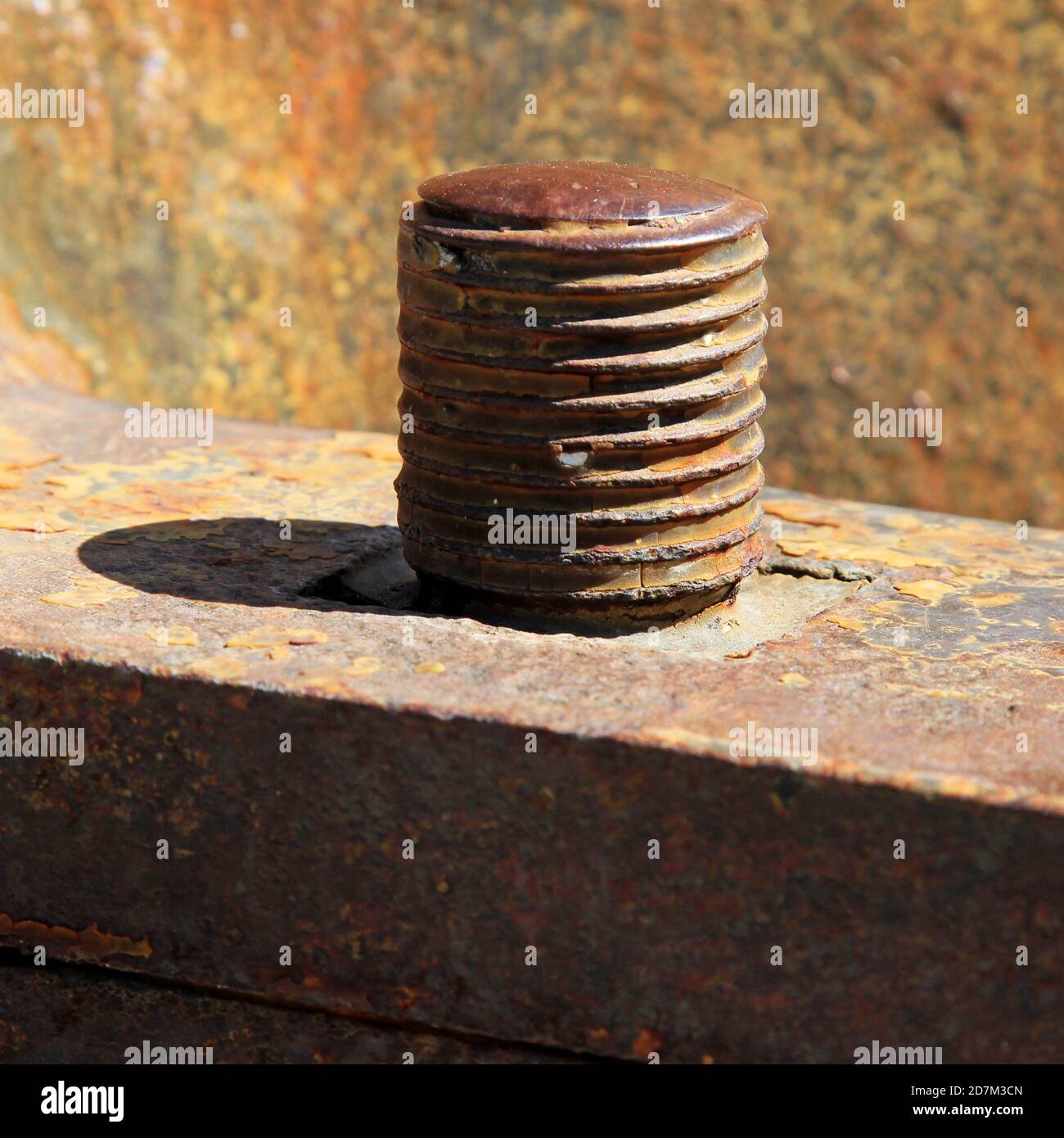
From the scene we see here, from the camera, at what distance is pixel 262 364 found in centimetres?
580

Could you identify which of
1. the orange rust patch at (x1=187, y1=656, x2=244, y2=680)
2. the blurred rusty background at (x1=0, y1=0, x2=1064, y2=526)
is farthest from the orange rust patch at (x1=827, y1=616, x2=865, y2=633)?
the blurred rusty background at (x1=0, y1=0, x2=1064, y2=526)

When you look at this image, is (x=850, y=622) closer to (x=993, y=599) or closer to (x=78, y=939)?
(x=993, y=599)

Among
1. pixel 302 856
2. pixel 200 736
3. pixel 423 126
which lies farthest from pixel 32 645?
pixel 423 126

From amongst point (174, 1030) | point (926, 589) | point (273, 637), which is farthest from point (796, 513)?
point (174, 1030)

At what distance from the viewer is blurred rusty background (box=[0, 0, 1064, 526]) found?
18.8ft

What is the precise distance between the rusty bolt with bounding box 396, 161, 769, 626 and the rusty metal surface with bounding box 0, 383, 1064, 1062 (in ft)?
0.50

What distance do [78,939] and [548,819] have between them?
901mm

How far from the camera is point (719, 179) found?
593 cm

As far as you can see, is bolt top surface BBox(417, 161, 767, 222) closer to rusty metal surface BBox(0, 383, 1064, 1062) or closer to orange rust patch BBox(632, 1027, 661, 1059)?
rusty metal surface BBox(0, 383, 1064, 1062)

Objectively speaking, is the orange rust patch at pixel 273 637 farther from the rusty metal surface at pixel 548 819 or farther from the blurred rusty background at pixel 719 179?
the blurred rusty background at pixel 719 179

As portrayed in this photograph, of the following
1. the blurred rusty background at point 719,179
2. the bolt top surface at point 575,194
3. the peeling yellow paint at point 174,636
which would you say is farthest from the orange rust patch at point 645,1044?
the blurred rusty background at point 719,179

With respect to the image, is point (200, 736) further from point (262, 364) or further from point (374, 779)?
point (262, 364)

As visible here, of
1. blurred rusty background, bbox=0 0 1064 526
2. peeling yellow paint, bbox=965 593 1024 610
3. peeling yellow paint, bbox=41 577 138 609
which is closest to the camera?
peeling yellow paint, bbox=41 577 138 609
